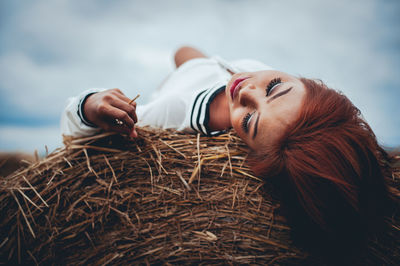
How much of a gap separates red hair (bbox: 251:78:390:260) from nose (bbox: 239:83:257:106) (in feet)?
0.85

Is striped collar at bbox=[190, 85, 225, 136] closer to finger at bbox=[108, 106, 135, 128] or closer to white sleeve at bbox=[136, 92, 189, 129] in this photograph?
white sleeve at bbox=[136, 92, 189, 129]

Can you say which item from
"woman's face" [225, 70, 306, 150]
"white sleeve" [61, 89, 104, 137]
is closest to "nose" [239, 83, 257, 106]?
"woman's face" [225, 70, 306, 150]

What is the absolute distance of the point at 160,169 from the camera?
1.17m

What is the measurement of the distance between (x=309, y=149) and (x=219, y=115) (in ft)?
2.18

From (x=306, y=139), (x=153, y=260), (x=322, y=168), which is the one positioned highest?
(x=306, y=139)

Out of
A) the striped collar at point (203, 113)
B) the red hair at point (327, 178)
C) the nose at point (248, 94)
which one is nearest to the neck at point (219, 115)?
the striped collar at point (203, 113)

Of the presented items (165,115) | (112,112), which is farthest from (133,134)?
(165,115)

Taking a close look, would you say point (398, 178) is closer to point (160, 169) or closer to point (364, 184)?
point (364, 184)

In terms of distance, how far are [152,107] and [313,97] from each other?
1155 millimetres

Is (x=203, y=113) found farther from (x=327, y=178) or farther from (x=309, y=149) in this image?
(x=327, y=178)

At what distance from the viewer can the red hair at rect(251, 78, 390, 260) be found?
3.40 feet

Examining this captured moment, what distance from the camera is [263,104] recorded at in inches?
47.9

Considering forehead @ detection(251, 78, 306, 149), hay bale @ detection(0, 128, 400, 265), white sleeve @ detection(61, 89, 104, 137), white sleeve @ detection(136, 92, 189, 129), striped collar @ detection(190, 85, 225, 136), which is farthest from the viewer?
white sleeve @ detection(136, 92, 189, 129)

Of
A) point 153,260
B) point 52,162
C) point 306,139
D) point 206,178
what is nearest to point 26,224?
point 52,162
